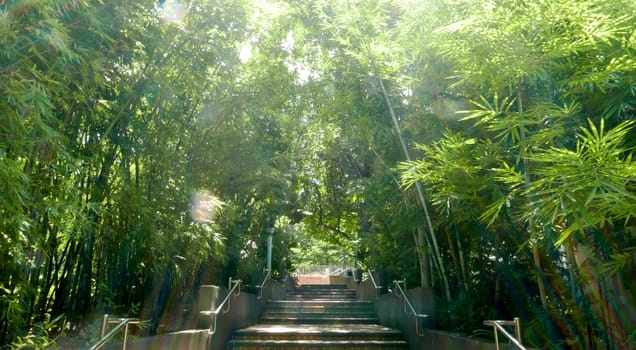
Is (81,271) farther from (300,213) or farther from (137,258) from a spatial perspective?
(300,213)

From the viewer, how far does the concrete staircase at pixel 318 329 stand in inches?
195

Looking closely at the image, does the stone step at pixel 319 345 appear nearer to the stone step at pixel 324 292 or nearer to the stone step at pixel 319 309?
the stone step at pixel 319 309

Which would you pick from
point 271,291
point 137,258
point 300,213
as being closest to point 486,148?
point 137,258

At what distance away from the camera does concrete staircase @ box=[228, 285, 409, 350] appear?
4.95 metres

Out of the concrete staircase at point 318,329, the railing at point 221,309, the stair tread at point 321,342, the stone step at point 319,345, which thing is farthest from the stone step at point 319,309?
the stone step at point 319,345

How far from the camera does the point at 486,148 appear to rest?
282cm

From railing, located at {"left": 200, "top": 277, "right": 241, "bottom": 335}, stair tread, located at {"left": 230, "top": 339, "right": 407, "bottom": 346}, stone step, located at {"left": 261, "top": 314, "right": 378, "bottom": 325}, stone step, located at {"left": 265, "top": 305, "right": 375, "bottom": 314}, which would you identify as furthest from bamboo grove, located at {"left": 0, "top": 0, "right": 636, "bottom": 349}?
stone step, located at {"left": 265, "top": 305, "right": 375, "bottom": 314}

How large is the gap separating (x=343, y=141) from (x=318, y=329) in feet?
7.98

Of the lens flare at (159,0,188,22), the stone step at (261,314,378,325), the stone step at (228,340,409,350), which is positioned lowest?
the stone step at (228,340,409,350)

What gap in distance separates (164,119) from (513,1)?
2.87 meters

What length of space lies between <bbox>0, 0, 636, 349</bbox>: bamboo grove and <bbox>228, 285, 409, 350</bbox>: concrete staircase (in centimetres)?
79

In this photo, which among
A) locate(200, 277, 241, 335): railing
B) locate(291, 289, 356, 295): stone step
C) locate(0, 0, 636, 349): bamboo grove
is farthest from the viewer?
locate(291, 289, 356, 295): stone step

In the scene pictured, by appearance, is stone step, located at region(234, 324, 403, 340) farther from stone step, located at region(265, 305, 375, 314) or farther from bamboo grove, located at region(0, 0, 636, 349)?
stone step, located at region(265, 305, 375, 314)

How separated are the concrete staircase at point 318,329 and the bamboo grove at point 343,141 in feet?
2.59
